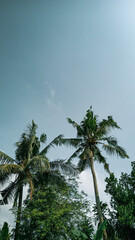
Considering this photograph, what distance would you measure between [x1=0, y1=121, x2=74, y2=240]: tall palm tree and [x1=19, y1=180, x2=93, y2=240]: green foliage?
32.7 inches

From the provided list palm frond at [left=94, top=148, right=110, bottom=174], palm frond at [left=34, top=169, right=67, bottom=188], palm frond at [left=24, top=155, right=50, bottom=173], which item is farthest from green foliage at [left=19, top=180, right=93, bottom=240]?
palm frond at [left=94, top=148, right=110, bottom=174]

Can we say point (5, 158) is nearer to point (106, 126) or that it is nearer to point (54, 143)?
point (54, 143)

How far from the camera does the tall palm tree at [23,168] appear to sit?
11406 millimetres

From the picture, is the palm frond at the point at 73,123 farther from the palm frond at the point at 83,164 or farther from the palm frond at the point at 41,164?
the palm frond at the point at 41,164

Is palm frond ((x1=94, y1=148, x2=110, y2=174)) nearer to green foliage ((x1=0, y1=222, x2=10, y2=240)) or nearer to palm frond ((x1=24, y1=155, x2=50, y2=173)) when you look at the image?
palm frond ((x1=24, y1=155, x2=50, y2=173))

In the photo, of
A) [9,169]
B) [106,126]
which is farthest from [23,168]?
[106,126]

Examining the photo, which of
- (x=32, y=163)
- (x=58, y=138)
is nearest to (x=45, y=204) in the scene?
(x=32, y=163)

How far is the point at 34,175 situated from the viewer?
13.2 m

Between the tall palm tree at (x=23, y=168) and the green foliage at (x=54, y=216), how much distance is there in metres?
0.83

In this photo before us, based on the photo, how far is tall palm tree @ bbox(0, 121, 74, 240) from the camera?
11.4 meters

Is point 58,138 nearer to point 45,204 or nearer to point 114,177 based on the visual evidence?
point 45,204

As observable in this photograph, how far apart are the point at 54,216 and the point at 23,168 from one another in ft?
12.6

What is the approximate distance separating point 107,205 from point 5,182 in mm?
9819

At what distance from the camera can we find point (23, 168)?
40.7 feet
